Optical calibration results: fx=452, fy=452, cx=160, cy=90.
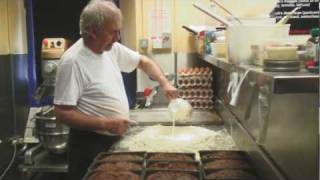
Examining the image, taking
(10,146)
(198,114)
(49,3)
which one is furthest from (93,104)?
(49,3)

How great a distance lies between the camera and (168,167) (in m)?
1.96

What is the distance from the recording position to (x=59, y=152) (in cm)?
396

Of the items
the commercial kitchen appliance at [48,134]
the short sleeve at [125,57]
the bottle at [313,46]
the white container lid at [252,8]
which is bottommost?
the commercial kitchen appliance at [48,134]

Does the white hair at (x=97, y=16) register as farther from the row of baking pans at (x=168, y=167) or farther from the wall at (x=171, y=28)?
the wall at (x=171, y=28)

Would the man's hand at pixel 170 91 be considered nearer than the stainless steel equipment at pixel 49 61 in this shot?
Yes

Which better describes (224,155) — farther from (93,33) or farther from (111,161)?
(93,33)

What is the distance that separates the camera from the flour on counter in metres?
2.52

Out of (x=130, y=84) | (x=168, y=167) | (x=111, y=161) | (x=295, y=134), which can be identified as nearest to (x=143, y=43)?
(x=130, y=84)

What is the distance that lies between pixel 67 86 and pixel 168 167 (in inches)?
36.2

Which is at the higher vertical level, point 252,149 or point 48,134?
point 252,149

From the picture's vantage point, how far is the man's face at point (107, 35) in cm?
265

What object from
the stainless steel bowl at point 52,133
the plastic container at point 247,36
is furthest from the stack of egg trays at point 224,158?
the stainless steel bowl at point 52,133

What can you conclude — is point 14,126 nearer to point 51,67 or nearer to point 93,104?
point 51,67

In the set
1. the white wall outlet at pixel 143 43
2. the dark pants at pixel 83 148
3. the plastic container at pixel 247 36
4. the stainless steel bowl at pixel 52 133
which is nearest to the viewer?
the plastic container at pixel 247 36
